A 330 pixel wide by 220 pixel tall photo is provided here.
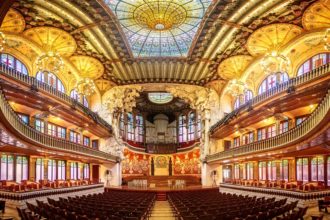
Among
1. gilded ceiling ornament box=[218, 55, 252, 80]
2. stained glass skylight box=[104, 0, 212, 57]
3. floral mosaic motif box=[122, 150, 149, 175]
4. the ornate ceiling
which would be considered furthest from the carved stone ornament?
floral mosaic motif box=[122, 150, 149, 175]

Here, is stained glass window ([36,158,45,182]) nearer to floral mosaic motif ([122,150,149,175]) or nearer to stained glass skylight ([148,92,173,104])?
floral mosaic motif ([122,150,149,175])

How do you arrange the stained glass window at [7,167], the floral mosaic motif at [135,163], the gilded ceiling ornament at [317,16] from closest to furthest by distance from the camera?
1. the gilded ceiling ornament at [317,16]
2. the stained glass window at [7,167]
3. the floral mosaic motif at [135,163]

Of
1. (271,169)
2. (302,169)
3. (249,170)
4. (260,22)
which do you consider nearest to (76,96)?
(249,170)

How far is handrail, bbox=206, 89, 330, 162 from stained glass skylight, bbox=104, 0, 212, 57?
31.6ft

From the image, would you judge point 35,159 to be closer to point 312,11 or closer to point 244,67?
point 244,67

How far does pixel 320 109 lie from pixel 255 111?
1094 centimetres

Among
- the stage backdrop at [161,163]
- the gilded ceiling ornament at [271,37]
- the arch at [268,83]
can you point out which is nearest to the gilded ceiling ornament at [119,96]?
the stage backdrop at [161,163]

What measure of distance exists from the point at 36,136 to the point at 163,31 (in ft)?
43.9

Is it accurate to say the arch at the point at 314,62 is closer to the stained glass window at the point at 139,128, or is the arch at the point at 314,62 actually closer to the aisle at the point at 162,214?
the aisle at the point at 162,214

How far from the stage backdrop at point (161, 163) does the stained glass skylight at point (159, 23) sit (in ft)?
53.2

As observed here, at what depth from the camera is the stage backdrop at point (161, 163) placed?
41.0m

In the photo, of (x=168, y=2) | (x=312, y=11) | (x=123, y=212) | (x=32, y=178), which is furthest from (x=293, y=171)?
(x=32, y=178)

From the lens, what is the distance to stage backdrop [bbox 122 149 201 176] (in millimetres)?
41000

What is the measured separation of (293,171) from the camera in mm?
25125
